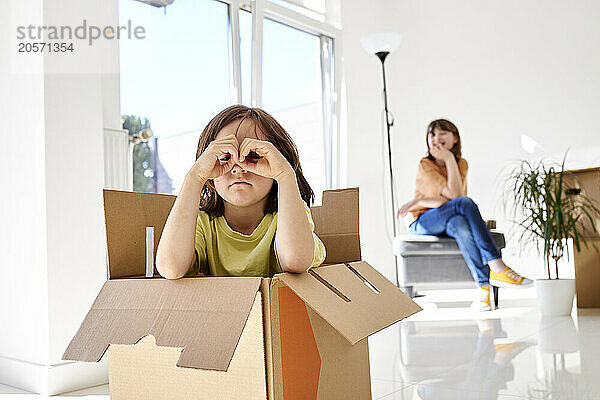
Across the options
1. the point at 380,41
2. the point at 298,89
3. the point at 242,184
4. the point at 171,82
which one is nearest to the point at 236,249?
the point at 242,184

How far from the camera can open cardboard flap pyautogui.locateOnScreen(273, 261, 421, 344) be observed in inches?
29.5

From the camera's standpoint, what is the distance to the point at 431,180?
329 cm

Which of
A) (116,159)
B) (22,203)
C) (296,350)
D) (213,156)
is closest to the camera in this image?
(296,350)

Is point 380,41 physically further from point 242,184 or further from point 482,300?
point 242,184

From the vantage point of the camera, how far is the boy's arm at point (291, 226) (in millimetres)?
856

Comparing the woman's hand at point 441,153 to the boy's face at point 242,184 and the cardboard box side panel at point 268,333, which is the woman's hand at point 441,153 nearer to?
the boy's face at point 242,184

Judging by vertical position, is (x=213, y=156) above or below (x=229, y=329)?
above

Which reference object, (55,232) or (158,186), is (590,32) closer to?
(158,186)

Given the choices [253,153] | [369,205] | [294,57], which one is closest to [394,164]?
[369,205]

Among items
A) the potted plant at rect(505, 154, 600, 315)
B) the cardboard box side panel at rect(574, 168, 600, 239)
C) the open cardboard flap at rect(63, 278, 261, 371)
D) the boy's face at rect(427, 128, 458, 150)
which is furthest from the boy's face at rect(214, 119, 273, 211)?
the cardboard box side panel at rect(574, 168, 600, 239)

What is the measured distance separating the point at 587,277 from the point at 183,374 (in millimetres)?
2669

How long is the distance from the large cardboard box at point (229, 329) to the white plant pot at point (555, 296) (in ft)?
6.45

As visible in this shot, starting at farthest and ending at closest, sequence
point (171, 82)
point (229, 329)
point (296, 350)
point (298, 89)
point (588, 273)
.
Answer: point (298, 89) → point (171, 82) → point (588, 273) → point (296, 350) → point (229, 329)

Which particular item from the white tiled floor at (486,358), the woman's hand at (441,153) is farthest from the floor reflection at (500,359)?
the woman's hand at (441,153)
